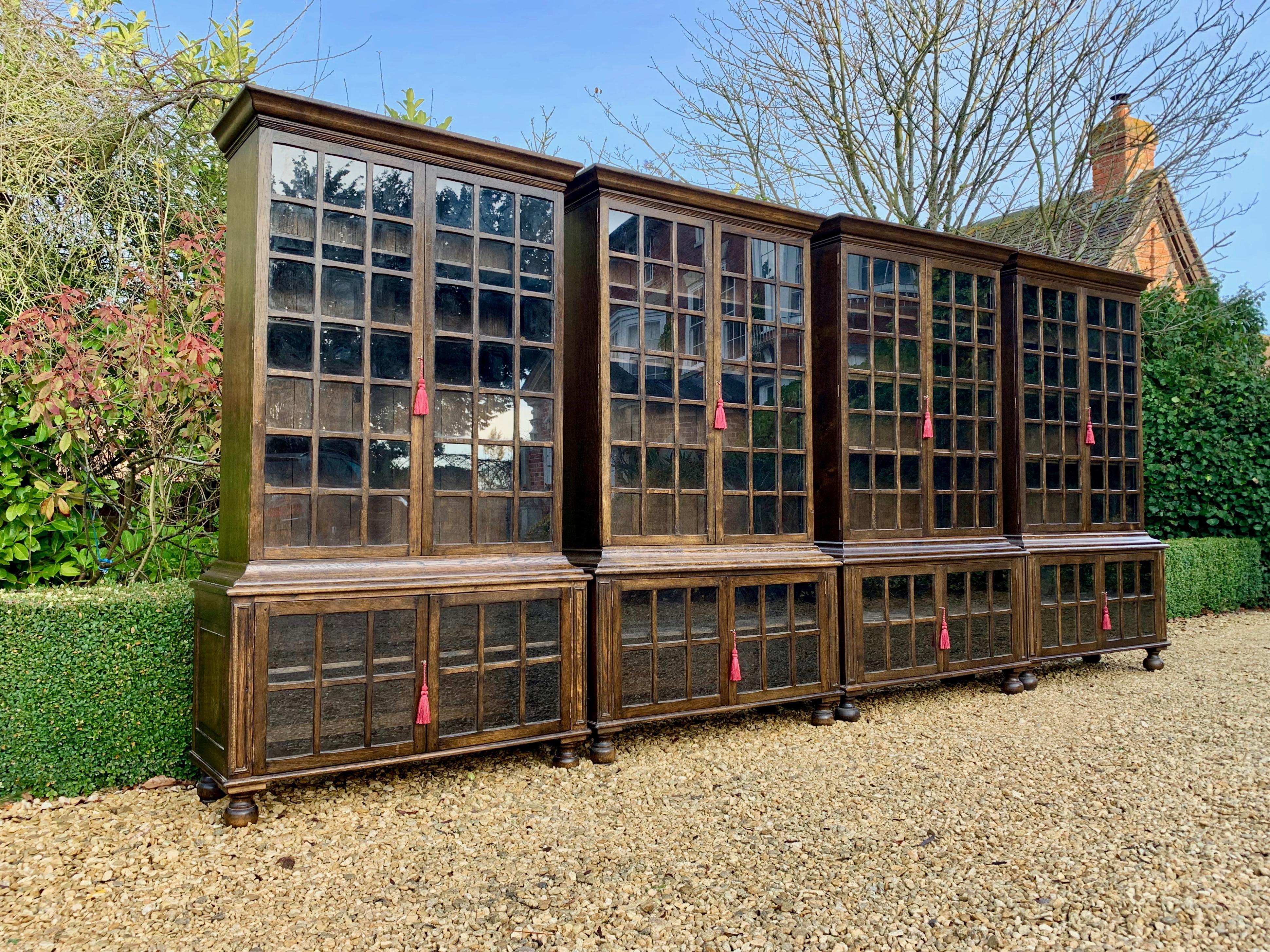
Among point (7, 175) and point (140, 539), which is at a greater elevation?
point (7, 175)

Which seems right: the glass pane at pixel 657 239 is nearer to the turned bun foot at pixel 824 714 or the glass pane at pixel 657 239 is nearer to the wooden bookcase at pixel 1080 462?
the turned bun foot at pixel 824 714

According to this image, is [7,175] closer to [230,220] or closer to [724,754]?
[230,220]

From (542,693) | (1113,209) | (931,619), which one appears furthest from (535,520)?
(1113,209)

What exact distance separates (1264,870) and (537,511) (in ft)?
9.14

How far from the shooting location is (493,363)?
3.49 meters

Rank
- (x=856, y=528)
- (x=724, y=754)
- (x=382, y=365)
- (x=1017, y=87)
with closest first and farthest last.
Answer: (x=382, y=365) < (x=724, y=754) < (x=856, y=528) < (x=1017, y=87)

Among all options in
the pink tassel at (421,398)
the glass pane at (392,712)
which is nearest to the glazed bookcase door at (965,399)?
the pink tassel at (421,398)

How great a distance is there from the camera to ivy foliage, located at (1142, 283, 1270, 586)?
813 centimetres

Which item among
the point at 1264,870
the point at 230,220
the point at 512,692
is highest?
the point at 230,220

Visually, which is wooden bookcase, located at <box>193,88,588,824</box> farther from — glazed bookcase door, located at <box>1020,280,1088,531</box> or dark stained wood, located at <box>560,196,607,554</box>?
Result: glazed bookcase door, located at <box>1020,280,1088,531</box>

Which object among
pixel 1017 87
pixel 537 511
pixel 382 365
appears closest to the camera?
pixel 382 365

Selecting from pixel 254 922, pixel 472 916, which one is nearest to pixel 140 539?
pixel 254 922

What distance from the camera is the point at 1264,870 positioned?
104 inches

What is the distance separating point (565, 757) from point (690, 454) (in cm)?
148
